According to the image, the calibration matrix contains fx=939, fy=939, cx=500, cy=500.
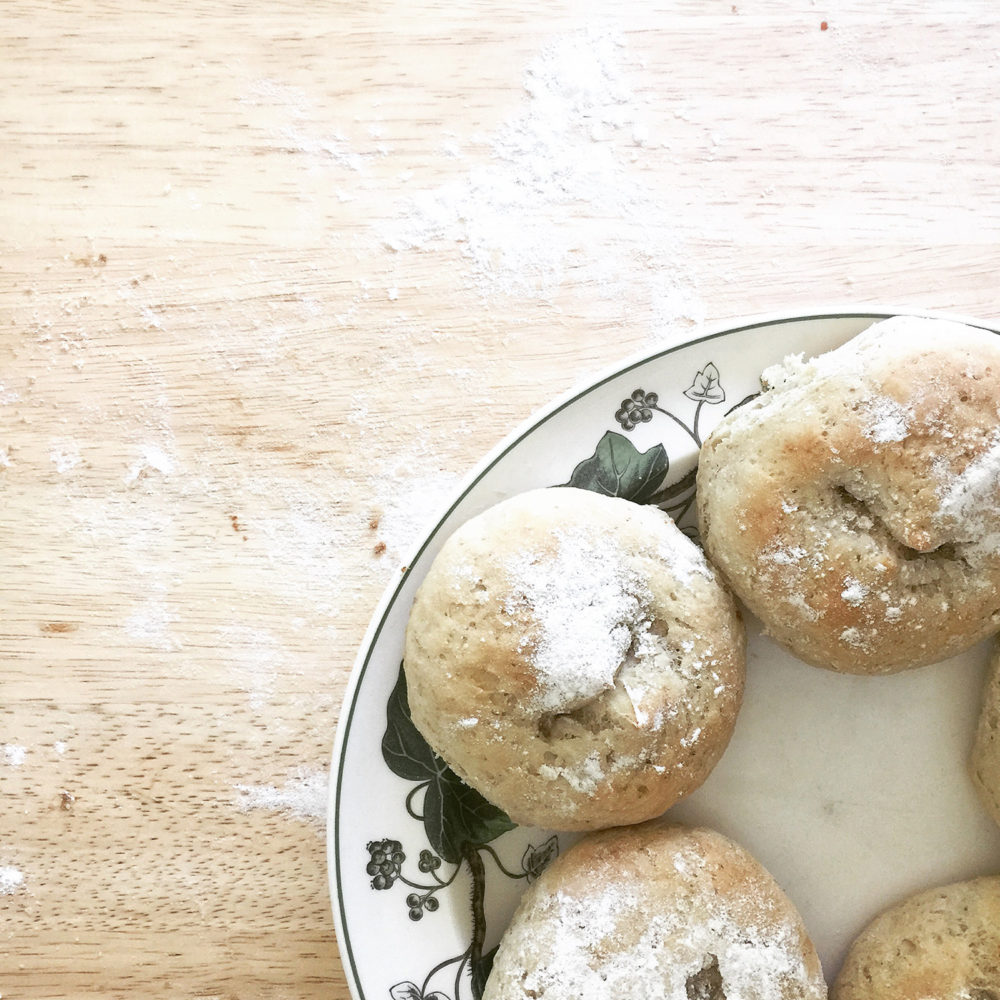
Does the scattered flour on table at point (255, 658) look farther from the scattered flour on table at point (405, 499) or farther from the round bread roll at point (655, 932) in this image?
the round bread roll at point (655, 932)

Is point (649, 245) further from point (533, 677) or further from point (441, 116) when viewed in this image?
point (533, 677)

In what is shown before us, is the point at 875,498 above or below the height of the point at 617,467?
above

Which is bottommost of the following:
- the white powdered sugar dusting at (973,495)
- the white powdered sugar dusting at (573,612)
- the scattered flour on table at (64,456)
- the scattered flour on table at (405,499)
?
the scattered flour on table at (64,456)

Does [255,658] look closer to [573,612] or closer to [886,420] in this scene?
[573,612]

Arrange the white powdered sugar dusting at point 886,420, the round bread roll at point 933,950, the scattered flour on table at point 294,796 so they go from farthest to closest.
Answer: the scattered flour on table at point 294,796
the round bread roll at point 933,950
the white powdered sugar dusting at point 886,420

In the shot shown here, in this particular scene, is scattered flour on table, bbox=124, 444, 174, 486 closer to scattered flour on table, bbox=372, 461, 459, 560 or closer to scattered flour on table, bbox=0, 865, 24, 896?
scattered flour on table, bbox=372, 461, 459, 560

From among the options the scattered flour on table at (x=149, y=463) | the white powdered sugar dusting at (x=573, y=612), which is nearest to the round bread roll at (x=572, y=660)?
the white powdered sugar dusting at (x=573, y=612)

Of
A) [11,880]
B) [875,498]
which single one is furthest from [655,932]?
[11,880]

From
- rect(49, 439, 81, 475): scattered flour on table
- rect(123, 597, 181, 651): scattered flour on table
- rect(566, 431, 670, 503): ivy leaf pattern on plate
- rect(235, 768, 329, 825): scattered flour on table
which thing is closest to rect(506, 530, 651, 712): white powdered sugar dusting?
rect(566, 431, 670, 503): ivy leaf pattern on plate
